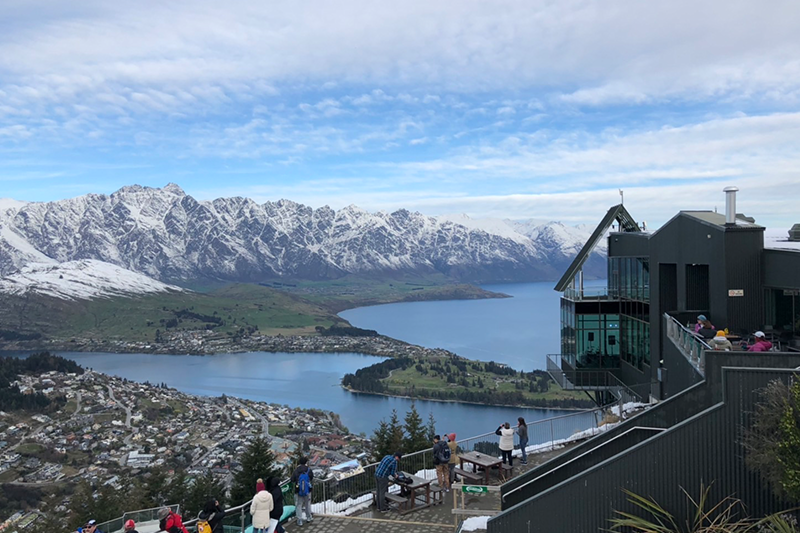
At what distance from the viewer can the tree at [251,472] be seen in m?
28.6

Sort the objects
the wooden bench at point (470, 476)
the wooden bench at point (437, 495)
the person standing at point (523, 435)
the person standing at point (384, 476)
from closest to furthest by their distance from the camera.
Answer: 1. the person standing at point (384, 476)
2. the wooden bench at point (437, 495)
3. the wooden bench at point (470, 476)
4. the person standing at point (523, 435)

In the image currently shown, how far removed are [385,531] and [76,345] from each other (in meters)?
204

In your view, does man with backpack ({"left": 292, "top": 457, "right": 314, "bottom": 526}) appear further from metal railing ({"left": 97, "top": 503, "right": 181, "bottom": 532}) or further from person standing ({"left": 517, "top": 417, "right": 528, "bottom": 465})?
person standing ({"left": 517, "top": 417, "right": 528, "bottom": 465})

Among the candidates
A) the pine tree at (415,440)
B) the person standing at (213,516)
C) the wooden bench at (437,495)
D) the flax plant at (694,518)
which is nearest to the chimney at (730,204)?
the flax plant at (694,518)

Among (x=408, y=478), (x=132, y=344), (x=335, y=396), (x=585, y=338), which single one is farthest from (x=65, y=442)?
(x=132, y=344)

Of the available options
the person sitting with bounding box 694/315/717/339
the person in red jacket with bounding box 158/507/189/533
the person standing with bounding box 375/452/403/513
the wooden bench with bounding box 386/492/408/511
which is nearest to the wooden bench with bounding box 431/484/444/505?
the wooden bench with bounding box 386/492/408/511

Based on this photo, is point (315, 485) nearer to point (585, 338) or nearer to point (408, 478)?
point (408, 478)

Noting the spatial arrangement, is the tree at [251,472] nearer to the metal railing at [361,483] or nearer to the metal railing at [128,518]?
the metal railing at [361,483]

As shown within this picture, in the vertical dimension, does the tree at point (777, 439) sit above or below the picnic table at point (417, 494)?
above

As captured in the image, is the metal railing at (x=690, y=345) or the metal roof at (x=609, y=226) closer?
the metal railing at (x=690, y=345)

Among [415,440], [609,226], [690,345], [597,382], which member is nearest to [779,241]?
[690,345]

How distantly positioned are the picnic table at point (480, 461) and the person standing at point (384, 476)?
1932 mm

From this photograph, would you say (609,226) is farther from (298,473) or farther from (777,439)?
(298,473)

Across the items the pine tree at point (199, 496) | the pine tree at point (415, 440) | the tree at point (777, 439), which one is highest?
the tree at point (777, 439)
